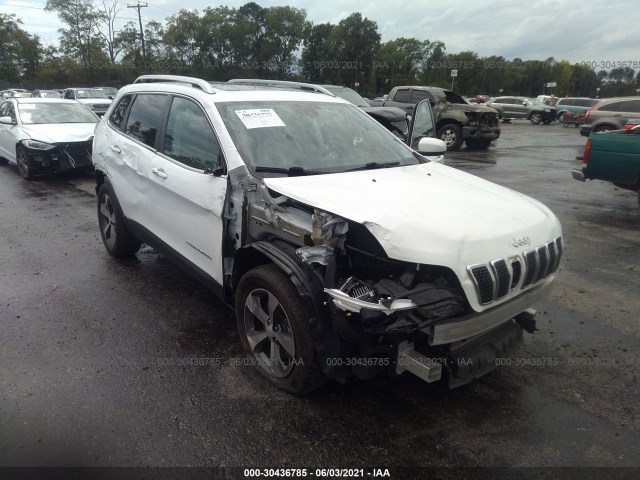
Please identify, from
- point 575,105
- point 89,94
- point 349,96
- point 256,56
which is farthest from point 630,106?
point 256,56

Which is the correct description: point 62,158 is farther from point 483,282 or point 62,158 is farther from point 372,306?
point 483,282

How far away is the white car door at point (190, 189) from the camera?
3.26 metres

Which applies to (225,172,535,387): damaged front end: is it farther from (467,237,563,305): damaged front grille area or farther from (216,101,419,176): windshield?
(216,101,419,176): windshield

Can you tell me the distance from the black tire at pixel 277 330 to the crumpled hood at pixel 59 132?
8.28 m

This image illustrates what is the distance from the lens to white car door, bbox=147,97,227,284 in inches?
128

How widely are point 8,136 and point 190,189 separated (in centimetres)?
955

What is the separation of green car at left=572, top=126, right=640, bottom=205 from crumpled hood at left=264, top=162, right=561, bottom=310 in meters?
5.12

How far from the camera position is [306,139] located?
3.52 meters

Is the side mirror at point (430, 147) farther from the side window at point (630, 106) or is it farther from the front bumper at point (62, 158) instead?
the side window at point (630, 106)

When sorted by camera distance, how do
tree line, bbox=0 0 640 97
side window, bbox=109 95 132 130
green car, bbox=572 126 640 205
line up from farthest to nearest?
tree line, bbox=0 0 640 97, green car, bbox=572 126 640 205, side window, bbox=109 95 132 130

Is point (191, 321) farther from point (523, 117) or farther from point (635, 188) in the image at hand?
point (523, 117)

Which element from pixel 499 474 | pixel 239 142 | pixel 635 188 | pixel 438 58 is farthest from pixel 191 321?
pixel 438 58

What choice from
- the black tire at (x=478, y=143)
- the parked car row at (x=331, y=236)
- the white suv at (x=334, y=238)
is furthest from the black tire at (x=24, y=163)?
the black tire at (x=478, y=143)

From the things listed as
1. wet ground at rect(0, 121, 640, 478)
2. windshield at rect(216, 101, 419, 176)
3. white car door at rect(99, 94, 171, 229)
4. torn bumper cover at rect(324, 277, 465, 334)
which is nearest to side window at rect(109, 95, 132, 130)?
white car door at rect(99, 94, 171, 229)
